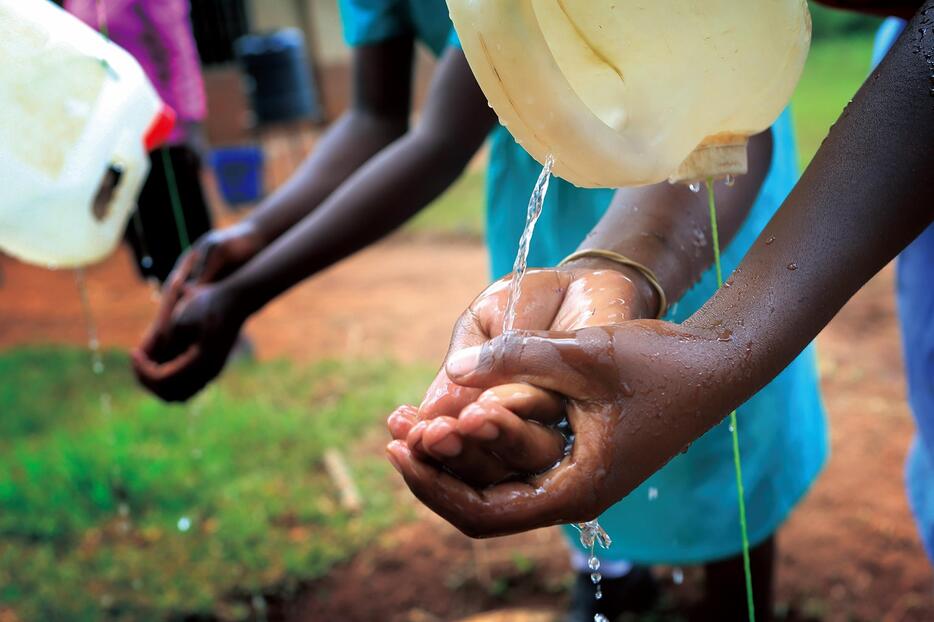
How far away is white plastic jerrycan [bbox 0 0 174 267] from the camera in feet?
4.91

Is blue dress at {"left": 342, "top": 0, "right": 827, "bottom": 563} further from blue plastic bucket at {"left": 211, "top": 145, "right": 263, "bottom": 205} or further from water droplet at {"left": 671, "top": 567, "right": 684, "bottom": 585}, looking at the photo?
blue plastic bucket at {"left": 211, "top": 145, "right": 263, "bottom": 205}

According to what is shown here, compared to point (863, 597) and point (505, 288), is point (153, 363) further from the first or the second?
point (863, 597)

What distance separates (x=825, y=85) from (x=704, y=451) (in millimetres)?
10577

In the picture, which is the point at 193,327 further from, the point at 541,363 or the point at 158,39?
the point at 541,363

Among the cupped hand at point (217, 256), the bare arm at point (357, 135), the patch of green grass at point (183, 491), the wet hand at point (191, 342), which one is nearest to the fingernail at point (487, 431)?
the wet hand at point (191, 342)

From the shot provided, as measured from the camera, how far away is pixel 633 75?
954 mm

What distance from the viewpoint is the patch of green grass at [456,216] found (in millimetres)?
7469

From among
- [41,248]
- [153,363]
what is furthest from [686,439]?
[153,363]

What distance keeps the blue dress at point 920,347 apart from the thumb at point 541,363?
94cm

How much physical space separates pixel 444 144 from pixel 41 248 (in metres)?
0.86

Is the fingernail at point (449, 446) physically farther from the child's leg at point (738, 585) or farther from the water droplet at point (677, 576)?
the water droplet at point (677, 576)

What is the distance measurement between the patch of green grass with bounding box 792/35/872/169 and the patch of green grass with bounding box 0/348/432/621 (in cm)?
441

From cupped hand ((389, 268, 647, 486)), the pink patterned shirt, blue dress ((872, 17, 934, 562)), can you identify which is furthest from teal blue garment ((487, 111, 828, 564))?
the pink patterned shirt

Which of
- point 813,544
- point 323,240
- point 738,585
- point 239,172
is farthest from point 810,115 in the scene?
point 323,240
